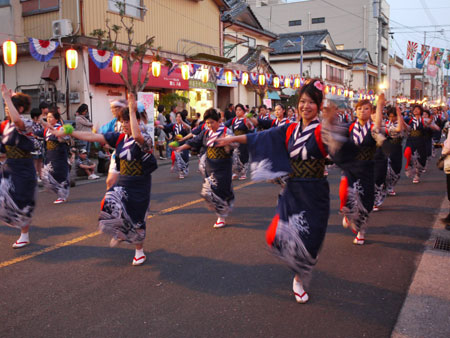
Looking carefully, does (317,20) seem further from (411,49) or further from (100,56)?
(100,56)

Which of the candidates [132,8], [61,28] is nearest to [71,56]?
[61,28]

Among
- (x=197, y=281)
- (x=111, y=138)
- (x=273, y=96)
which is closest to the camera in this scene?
(x=197, y=281)

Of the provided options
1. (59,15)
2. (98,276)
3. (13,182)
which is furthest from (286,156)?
(59,15)

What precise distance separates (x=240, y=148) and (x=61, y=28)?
9266mm

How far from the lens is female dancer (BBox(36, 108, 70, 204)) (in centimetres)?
779

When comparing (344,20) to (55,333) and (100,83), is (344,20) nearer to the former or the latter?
(100,83)

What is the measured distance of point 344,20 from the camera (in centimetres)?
5169

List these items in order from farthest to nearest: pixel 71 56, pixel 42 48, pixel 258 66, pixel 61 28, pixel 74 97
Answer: pixel 258 66 → pixel 74 97 → pixel 61 28 → pixel 71 56 → pixel 42 48

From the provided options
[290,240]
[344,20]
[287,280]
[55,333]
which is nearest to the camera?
[55,333]

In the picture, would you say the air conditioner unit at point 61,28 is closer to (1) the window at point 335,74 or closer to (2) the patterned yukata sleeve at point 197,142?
(2) the patterned yukata sleeve at point 197,142

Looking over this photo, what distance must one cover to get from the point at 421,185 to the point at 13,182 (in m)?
8.60

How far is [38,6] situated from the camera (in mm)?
16578

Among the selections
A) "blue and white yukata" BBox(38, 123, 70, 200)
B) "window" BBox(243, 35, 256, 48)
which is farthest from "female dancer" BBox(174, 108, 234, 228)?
"window" BBox(243, 35, 256, 48)

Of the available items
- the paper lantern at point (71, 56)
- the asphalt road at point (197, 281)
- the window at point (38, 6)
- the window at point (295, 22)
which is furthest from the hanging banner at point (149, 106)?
the window at point (295, 22)
